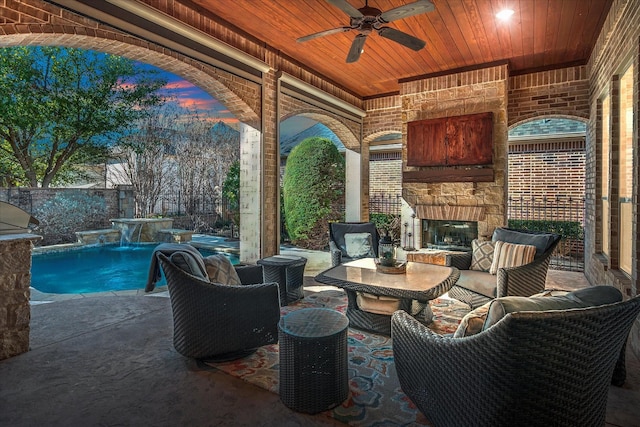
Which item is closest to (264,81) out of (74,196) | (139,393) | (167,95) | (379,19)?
(379,19)

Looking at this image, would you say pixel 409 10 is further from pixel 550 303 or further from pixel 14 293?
pixel 14 293

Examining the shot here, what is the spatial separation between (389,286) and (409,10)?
243 cm

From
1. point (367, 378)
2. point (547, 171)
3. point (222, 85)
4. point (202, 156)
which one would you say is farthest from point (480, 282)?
point (202, 156)

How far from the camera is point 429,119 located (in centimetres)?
615

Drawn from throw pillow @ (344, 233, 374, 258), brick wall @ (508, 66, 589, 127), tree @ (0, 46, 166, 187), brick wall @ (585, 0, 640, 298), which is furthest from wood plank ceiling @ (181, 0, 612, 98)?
tree @ (0, 46, 166, 187)

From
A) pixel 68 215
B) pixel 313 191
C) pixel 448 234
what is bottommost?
pixel 448 234

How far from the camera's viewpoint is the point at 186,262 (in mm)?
2453

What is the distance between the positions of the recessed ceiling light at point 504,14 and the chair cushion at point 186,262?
13.9 ft

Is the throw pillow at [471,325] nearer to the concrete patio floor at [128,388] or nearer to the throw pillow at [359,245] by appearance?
the concrete patio floor at [128,388]

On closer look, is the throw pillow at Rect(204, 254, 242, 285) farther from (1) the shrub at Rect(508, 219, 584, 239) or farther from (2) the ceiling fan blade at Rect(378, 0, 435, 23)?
(1) the shrub at Rect(508, 219, 584, 239)

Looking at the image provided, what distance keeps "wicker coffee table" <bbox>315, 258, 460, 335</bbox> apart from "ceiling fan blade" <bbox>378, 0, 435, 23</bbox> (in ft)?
7.76

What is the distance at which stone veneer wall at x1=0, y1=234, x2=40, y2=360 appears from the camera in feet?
8.43

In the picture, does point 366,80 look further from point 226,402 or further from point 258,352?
point 226,402

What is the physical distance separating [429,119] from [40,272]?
26.0 ft
